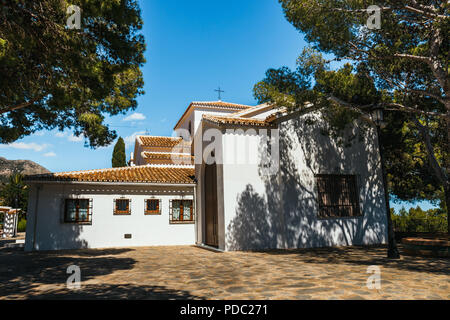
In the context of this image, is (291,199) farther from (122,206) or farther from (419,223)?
(419,223)

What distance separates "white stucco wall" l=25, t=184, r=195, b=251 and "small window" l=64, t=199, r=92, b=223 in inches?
7.8

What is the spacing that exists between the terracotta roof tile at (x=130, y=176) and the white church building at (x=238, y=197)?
2.0 inches

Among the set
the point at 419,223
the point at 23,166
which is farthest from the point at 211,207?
the point at 23,166

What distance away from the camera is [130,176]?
15.4 meters

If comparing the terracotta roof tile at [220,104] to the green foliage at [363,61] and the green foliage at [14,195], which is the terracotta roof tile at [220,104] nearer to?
the green foliage at [363,61]

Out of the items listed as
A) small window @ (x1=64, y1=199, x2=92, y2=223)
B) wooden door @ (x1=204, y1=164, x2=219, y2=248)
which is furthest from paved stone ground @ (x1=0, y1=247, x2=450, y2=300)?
small window @ (x1=64, y1=199, x2=92, y2=223)

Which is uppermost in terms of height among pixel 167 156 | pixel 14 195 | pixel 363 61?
pixel 363 61

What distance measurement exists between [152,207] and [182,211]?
1.58m

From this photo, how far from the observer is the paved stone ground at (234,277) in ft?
17.5

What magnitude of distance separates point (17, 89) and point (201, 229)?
32.0 feet

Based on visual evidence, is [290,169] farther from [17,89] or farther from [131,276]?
[17,89]

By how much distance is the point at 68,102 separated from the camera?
7.81 meters

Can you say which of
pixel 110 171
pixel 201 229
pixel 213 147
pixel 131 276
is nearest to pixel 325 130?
pixel 213 147

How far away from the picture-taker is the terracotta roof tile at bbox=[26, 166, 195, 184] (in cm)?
1392
